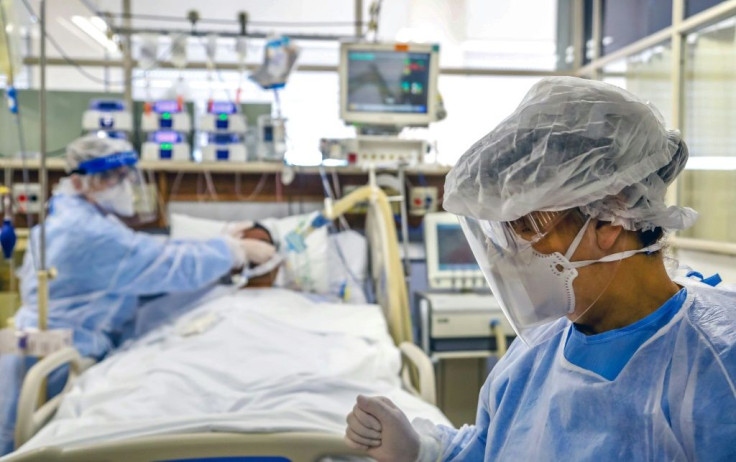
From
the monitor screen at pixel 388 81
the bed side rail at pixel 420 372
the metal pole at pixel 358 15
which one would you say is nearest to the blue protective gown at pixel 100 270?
the bed side rail at pixel 420 372

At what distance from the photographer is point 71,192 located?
8.17ft

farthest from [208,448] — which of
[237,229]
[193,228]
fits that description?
[193,228]

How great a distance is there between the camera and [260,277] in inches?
114

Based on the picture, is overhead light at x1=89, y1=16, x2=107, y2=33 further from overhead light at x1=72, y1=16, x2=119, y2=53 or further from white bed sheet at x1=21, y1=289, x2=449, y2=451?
white bed sheet at x1=21, y1=289, x2=449, y2=451

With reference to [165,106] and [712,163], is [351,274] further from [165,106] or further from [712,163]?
[712,163]

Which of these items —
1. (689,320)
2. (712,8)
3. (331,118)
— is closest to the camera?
(689,320)

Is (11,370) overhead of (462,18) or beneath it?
beneath

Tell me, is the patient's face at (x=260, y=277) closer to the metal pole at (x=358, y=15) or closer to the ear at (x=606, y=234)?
the metal pole at (x=358, y=15)

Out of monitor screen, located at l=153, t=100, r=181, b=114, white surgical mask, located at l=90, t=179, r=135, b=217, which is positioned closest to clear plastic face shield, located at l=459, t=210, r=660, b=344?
white surgical mask, located at l=90, t=179, r=135, b=217

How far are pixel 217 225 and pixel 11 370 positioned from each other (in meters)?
1.14

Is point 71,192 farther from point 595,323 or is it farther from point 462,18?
point 462,18

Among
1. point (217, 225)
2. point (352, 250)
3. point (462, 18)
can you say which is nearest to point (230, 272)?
point (217, 225)

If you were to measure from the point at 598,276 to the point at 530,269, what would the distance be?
93mm

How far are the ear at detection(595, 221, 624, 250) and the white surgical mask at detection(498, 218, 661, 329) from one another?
15 mm
